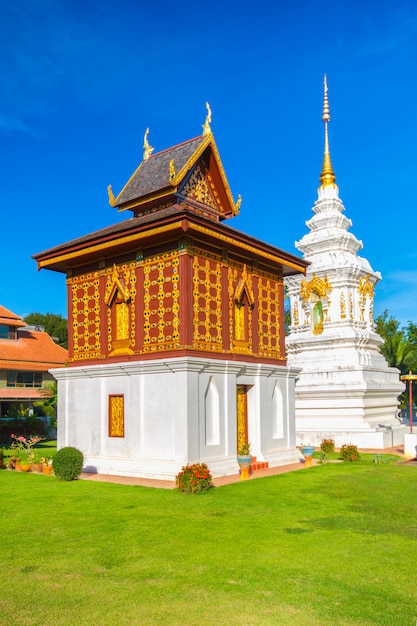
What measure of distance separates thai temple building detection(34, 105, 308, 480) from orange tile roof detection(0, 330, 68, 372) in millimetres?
16224

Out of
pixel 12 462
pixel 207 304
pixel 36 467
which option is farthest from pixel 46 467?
pixel 207 304

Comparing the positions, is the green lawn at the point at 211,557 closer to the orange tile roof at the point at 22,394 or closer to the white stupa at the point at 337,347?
the white stupa at the point at 337,347

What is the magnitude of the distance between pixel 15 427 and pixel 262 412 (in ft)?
59.1

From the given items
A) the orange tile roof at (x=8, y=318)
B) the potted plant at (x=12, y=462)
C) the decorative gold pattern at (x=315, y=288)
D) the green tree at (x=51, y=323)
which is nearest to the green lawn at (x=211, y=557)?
the potted plant at (x=12, y=462)

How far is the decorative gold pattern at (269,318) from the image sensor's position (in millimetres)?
20938

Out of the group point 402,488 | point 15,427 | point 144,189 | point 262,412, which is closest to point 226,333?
point 262,412

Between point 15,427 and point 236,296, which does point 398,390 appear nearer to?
point 236,296

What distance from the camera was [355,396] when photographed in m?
27.0

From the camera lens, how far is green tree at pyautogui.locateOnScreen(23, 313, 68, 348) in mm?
63947

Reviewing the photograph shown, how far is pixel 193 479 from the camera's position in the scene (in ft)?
47.9

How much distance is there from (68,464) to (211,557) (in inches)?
360

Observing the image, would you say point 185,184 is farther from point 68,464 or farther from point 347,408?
point 347,408

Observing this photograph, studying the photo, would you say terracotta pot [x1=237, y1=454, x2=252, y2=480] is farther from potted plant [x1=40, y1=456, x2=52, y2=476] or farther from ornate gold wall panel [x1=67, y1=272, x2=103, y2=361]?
potted plant [x1=40, y1=456, x2=52, y2=476]

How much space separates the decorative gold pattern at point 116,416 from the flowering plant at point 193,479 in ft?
13.1
